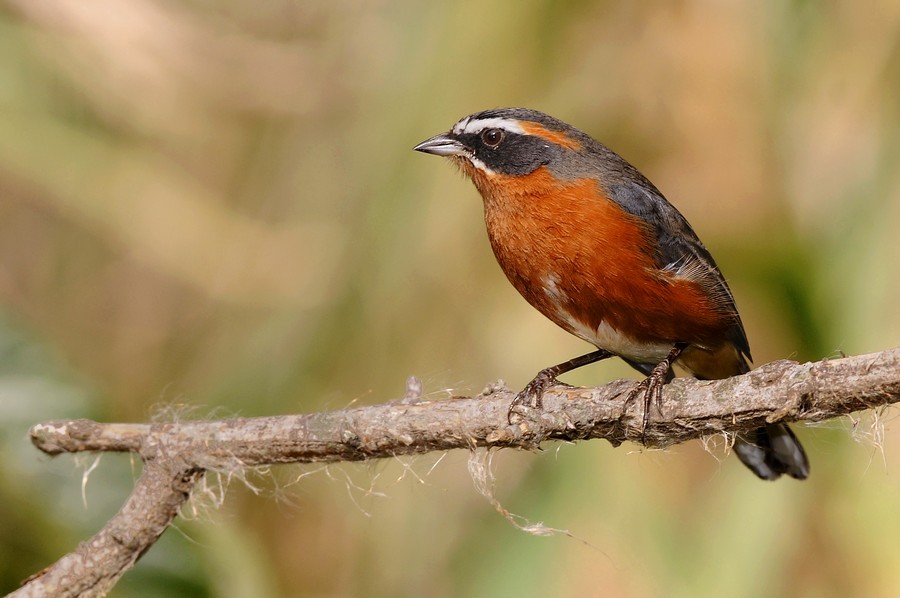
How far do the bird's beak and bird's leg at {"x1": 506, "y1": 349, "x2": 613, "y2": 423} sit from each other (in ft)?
3.78

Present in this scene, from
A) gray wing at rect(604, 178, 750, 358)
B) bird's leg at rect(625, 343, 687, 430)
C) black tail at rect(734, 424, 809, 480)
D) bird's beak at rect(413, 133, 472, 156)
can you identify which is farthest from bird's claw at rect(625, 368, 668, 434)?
bird's beak at rect(413, 133, 472, 156)

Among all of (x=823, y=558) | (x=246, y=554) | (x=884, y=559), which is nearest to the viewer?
(x=246, y=554)

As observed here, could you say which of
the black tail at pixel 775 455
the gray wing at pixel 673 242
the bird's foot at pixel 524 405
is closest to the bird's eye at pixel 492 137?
the gray wing at pixel 673 242

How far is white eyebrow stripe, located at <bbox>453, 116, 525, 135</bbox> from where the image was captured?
528 centimetres

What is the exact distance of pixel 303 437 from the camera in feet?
12.8

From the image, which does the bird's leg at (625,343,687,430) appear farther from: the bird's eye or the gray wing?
the bird's eye

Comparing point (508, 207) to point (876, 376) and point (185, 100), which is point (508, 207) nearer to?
point (876, 376)

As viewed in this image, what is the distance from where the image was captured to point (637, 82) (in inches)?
250

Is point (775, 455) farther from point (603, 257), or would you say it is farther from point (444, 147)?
point (444, 147)

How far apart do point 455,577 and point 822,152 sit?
3038mm

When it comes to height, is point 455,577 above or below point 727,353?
below

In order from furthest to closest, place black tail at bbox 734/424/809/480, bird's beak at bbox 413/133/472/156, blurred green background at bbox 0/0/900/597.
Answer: bird's beak at bbox 413/133/472/156 → blurred green background at bbox 0/0/900/597 → black tail at bbox 734/424/809/480

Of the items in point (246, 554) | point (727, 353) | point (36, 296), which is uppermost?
point (727, 353)

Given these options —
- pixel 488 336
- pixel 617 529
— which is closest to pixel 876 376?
pixel 617 529
